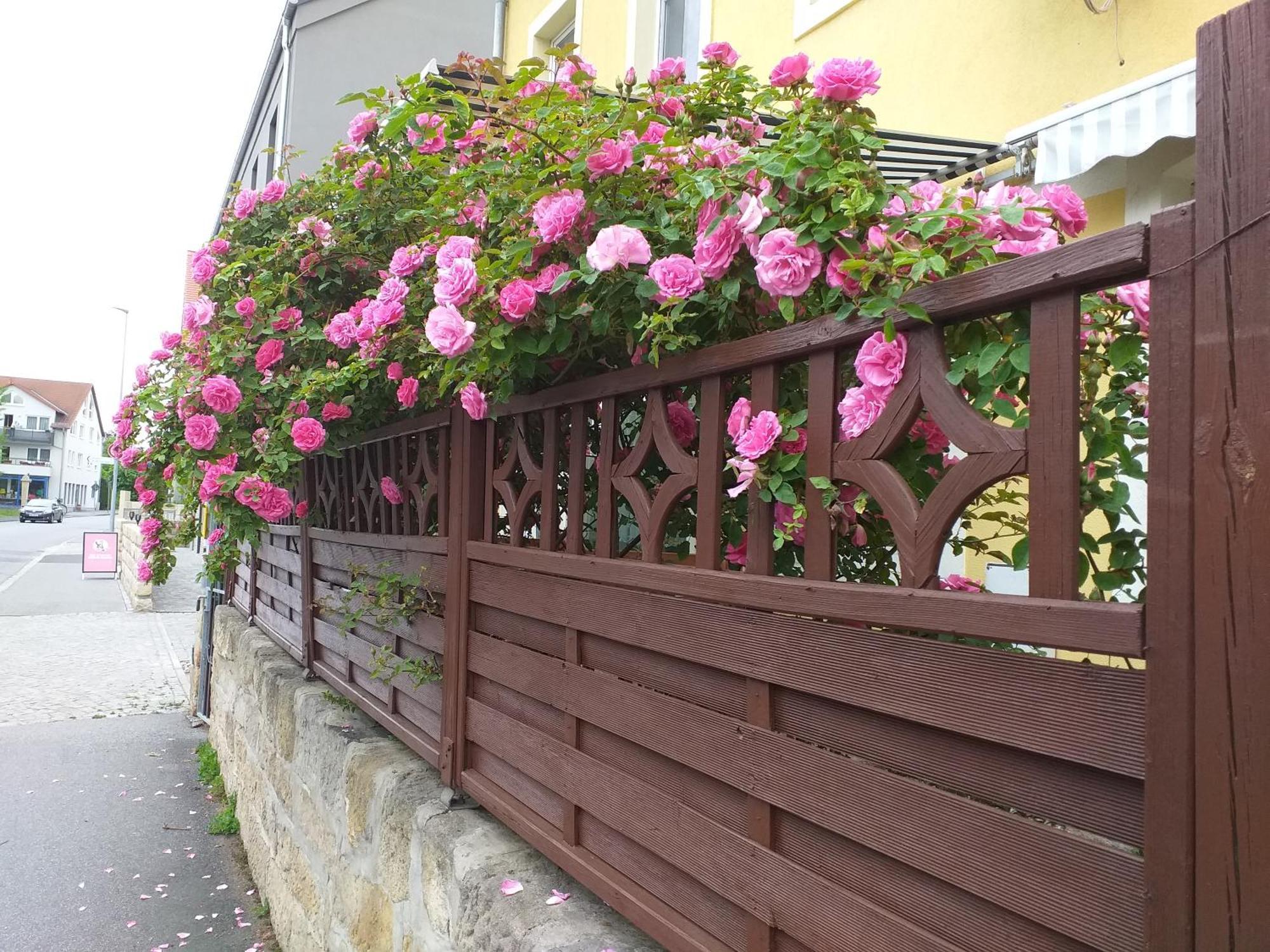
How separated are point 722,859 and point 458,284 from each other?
4.16ft

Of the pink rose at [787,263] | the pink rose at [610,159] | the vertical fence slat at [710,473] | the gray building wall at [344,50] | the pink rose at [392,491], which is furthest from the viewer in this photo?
the gray building wall at [344,50]

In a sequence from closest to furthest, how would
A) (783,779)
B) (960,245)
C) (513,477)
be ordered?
1. (960,245)
2. (783,779)
3. (513,477)

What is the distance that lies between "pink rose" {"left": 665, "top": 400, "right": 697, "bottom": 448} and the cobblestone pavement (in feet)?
28.2

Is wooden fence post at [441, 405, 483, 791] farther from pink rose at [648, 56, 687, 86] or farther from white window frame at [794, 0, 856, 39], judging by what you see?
white window frame at [794, 0, 856, 39]

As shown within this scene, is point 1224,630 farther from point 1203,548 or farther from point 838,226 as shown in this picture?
point 838,226

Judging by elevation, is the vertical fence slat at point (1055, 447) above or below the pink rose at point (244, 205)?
below

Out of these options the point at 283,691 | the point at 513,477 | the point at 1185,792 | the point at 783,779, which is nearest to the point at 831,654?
the point at 783,779

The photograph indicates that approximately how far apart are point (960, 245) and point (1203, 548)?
1.80ft

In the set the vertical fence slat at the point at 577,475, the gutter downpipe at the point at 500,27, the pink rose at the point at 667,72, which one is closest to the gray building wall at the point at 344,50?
the gutter downpipe at the point at 500,27

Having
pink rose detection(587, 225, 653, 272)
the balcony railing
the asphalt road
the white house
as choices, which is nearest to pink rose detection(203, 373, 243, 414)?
pink rose detection(587, 225, 653, 272)

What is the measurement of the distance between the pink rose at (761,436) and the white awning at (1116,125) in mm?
2298

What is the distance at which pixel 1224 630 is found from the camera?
36.0 inches

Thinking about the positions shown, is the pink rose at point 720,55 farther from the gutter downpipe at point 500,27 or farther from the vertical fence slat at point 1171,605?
the gutter downpipe at point 500,27

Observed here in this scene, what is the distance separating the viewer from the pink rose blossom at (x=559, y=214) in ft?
6.01
